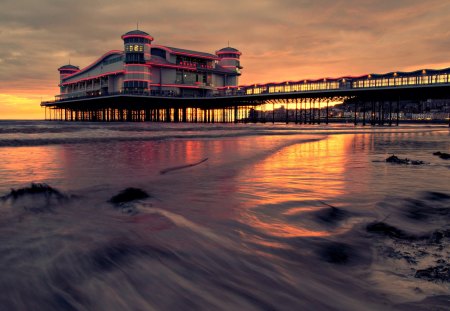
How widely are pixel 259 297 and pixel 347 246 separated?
139 centimetres

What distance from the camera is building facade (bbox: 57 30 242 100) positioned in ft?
255

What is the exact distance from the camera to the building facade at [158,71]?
255 feet

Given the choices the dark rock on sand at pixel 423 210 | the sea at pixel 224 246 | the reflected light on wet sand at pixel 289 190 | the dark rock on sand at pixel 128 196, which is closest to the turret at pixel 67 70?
the reflected light on wet sand at pixel 289 190

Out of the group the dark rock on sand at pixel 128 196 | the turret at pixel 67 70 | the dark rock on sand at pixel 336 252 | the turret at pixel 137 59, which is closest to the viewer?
the dark rock on sand at pixel 336 252

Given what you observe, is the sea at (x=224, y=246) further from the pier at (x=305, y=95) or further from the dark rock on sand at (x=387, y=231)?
the pier at (x=305, y=95)

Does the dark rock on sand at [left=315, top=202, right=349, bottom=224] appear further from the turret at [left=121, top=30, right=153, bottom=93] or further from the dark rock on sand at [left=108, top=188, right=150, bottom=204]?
the turret at [left=121, top=30, right=153, bottom=93]

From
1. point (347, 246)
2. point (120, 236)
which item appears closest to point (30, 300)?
point (120, 236)

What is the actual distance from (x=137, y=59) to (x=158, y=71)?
640cm

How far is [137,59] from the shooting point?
77.6 meters

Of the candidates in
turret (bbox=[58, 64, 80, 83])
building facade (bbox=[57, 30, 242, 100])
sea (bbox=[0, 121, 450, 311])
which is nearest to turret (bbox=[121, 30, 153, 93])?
building facade (bbox=[57, 30, 242, 100])

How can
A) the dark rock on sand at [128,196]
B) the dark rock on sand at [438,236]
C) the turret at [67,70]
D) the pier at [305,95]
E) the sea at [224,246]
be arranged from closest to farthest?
the sea at [224,246] < the dark rock on sand at [438,236] < the dark rock on sand at [128,196] < the pier at [305,95] < the turret at [67,70]

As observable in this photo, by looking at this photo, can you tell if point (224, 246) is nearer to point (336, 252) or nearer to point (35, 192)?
point (336, 252)

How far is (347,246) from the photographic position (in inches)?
140

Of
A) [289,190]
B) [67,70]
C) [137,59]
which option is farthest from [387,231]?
[67,70]
